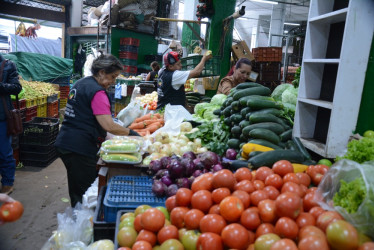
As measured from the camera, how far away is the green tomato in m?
1.50

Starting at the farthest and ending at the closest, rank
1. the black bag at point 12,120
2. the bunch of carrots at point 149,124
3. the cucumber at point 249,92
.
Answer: the black bag at point 12,120 < the bunch of carrots at point 149,124 < the cucumber at point 249,92

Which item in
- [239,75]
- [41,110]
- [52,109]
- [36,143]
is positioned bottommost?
[36,143]

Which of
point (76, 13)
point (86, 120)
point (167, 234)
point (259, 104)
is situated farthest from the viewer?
point (76, 13)

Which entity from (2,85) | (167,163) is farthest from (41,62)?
(167,163)

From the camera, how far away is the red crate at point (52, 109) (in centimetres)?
880

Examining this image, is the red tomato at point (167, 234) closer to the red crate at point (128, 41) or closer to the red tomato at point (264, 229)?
the red tomato at point (264, 229)

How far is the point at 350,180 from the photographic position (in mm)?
1465

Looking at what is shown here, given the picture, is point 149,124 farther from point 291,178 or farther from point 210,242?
point 210,242

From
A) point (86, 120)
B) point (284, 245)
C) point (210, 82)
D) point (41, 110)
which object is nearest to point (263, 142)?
point (284, 245)

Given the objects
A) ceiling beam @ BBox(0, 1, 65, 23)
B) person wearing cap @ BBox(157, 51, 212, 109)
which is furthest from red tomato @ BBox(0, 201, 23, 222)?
ceiling beam @ BBox(0, 1, 65, 23)

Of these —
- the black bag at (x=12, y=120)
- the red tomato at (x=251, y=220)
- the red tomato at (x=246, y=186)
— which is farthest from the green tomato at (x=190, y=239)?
the black bag at (x=12, y=120)

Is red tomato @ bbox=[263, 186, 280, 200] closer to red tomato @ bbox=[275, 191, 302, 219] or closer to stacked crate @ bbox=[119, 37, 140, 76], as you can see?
red tomato @ bbox=[275, 191, 302, 219]

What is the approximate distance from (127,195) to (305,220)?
1.32 metres

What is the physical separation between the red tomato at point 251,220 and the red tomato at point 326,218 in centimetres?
27
